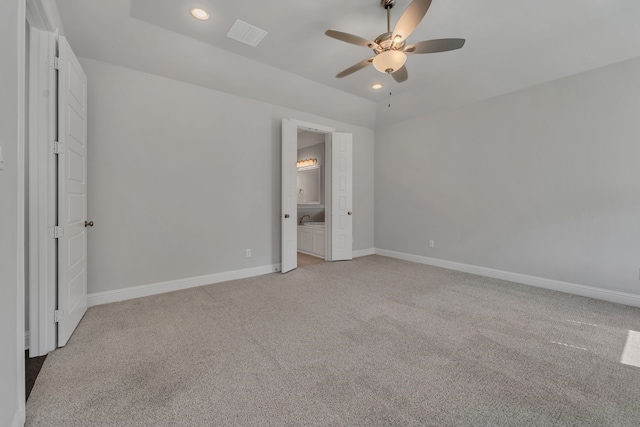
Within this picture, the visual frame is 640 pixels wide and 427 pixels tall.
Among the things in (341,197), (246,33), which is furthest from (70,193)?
(341,197)

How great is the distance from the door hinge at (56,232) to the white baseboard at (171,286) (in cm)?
125

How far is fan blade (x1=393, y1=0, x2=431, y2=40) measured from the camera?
1.97 meters

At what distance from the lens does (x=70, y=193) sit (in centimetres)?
230

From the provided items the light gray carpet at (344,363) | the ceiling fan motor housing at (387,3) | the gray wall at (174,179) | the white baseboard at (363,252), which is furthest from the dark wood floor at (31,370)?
the white baseboard at (363,252)

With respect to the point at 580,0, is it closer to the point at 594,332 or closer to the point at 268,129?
the point at 594,332

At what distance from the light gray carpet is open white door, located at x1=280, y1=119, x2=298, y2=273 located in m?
1.13

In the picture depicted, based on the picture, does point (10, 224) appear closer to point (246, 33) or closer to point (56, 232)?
point (56, 232)

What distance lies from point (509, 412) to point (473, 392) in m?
0.19

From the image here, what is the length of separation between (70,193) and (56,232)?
39 centimetres

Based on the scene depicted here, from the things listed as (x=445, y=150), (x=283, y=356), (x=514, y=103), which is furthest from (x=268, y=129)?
(x=514, y=103)

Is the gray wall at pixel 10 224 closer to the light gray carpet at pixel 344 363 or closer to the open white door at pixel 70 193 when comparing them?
Answer: the light gray carpet at pixel 344 363

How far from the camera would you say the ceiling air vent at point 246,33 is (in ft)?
9.48

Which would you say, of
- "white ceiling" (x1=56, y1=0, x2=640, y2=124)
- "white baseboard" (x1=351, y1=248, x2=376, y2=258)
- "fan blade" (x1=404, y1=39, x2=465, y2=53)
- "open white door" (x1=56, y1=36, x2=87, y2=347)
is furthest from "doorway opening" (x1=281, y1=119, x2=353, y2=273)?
"open white door" (x1=56, y1=36, x2=87, y2=347)

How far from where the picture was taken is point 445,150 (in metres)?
4.70
